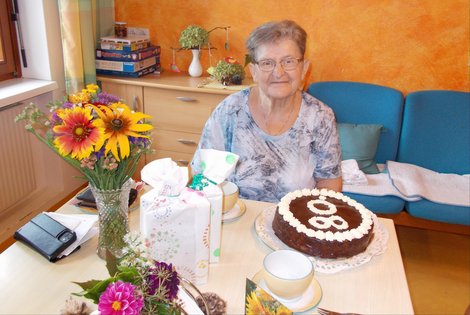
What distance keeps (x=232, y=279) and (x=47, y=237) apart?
50 cm

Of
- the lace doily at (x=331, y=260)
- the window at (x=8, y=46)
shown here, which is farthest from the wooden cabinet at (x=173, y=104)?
the lace doily at (x=331, y=260)

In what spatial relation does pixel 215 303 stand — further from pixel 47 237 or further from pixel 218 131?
pixel 218 131

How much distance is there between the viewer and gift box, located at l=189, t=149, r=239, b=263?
973 mm

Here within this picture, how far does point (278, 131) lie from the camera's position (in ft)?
5.20

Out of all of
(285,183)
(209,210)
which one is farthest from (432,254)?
(209,210)

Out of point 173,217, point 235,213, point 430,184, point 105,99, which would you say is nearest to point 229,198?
point 235,213

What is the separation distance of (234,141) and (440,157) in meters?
1.57

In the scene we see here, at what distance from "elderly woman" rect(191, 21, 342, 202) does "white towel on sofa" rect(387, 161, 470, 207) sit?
34.7 inches

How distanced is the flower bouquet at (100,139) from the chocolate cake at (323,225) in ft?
1.44

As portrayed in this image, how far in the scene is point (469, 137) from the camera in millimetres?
2494

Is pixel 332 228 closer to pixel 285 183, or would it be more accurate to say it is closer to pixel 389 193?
pixel 285 183

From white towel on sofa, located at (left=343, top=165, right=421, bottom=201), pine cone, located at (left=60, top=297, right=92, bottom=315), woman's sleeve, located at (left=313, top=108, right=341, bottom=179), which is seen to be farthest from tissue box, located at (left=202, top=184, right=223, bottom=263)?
white towel on sofa, located at (left=343, top=165, right=421, bottom=201)

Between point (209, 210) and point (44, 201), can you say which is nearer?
point (209, 210)

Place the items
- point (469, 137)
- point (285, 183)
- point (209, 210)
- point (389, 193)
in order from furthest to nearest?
point (469, 137), point (389, 193), point (285, 183), point (209, 210)
